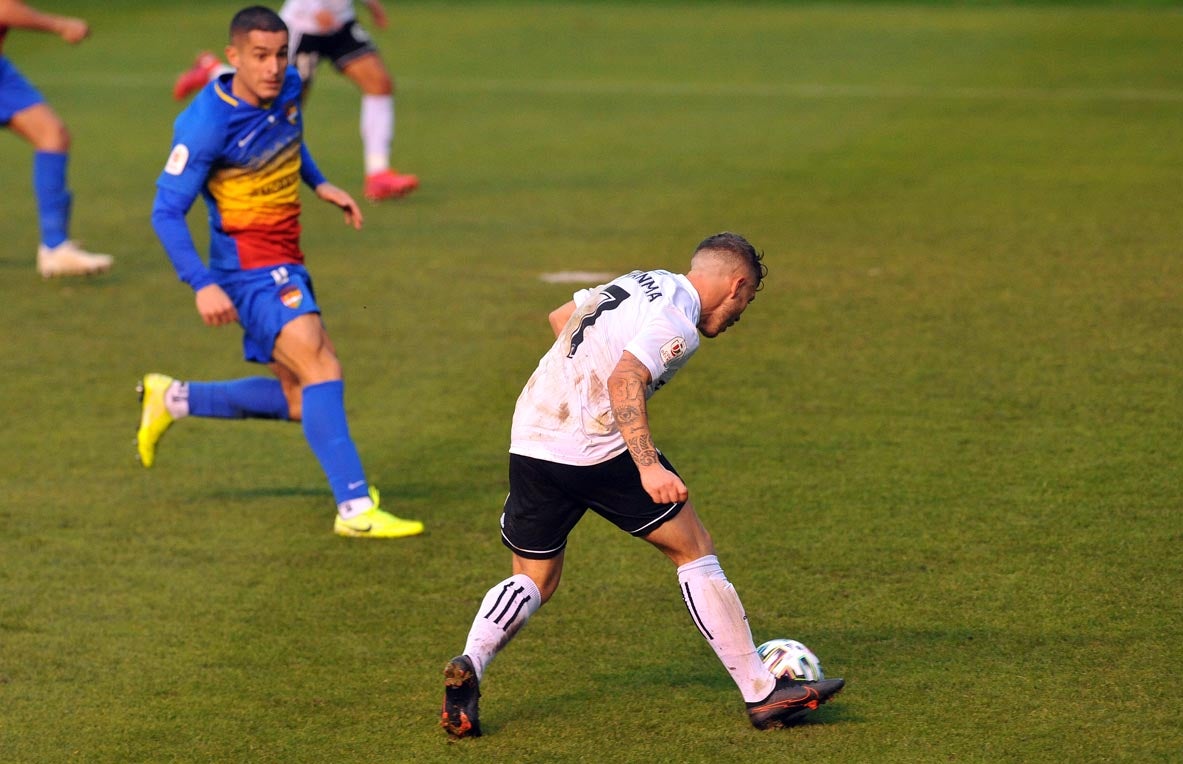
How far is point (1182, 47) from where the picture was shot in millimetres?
21484

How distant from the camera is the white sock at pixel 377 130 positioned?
13.6 meters

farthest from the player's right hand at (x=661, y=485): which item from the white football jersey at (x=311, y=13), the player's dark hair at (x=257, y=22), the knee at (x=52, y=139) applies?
the white football jersey at (x=311, y=13)

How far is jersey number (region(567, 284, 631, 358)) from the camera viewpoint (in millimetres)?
4746

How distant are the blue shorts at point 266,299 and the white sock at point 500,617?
2200 mm

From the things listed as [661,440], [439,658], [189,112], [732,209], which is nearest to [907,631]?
[439,658]

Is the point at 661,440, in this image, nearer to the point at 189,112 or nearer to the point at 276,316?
the point at 276,316

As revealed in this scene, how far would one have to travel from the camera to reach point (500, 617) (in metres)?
4.90

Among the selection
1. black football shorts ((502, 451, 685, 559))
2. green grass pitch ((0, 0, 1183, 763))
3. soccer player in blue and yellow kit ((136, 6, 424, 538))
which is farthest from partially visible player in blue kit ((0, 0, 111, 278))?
black football shorts ((502, 451, 685, 559))

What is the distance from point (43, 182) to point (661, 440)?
553cm

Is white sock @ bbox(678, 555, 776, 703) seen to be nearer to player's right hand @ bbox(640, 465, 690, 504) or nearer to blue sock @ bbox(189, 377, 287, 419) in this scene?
player's right hand @ bbox(640, 465, 690, 504)

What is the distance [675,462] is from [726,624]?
263 centimetres

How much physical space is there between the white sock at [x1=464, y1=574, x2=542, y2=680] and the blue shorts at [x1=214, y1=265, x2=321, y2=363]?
7.22 feet

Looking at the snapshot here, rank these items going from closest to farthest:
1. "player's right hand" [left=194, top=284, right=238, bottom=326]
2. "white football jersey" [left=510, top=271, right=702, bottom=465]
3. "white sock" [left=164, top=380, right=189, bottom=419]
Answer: "white football jersey" [left=510, top=271, right=702, bottom=465], "player's right hand" [left=194, top=284, right=238, bottom=326], "white sock" [left=164, top=380, right=189, bottom=419]

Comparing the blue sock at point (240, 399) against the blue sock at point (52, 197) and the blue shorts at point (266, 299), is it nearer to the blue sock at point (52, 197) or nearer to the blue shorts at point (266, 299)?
the blue shorts at point (266, 299)
